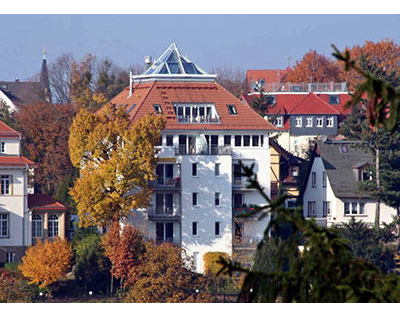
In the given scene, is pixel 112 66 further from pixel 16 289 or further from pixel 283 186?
pixel 16 289

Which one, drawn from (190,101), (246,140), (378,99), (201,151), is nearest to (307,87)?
(190,101)

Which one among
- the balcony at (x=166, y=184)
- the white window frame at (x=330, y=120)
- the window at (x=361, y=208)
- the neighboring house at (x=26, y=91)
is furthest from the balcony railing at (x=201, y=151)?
the neighboring house at (x=26, y=91)

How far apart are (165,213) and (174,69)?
1240 cm

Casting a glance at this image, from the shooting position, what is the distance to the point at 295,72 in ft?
406

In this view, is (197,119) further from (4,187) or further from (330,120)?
(330,120)

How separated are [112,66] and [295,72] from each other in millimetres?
23361

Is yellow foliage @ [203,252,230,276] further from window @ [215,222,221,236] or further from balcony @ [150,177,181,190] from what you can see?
balcony @ [150,177,181,190]

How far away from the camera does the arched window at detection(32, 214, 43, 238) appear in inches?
2217

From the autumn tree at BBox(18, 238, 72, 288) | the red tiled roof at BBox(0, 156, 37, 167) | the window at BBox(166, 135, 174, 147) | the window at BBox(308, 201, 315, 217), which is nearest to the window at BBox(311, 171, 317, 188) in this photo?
the window at BBox(308, 201, 315, 217)

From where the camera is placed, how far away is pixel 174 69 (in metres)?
68.6
